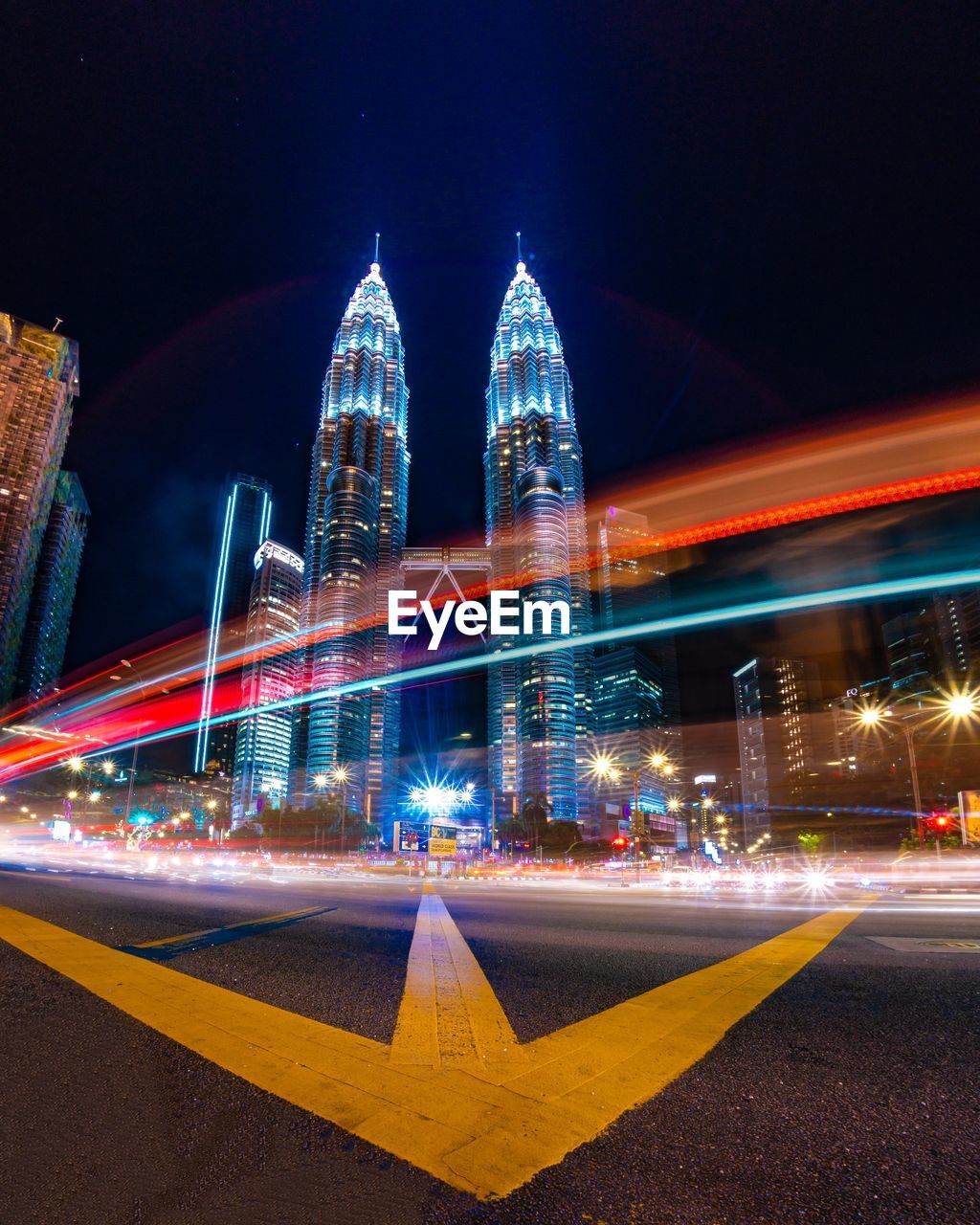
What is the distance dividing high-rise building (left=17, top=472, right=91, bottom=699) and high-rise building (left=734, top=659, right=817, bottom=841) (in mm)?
170723

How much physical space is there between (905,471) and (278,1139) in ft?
124

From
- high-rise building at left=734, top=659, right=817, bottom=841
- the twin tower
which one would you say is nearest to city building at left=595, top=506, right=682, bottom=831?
the twin tower

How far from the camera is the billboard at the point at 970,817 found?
24.3 metres

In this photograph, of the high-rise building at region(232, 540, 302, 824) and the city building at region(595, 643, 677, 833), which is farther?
the high-rise building at region(232, 540, 302, 824)

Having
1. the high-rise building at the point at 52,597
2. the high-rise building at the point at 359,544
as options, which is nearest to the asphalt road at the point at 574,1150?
the high-rise building at the point at 359,544

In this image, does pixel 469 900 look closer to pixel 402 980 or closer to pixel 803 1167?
pixel 402 980

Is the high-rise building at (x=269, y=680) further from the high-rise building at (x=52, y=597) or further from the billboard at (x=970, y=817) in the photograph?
the billboard at (x=970, y=817)

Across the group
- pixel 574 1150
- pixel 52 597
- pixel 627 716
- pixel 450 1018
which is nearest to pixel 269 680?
A: pixel 52 597

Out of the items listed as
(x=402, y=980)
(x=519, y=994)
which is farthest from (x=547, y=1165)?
(x=402, y=980)

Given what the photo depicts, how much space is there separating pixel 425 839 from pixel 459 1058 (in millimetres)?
73931

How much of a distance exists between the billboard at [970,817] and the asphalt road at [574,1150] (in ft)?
86.1

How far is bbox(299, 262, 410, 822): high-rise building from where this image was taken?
14138cm

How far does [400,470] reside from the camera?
524 feet

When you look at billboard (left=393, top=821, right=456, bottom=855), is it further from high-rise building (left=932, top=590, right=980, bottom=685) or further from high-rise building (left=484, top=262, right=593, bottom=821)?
high-rise building (left=932, top=590, right=980, bottom=685)
